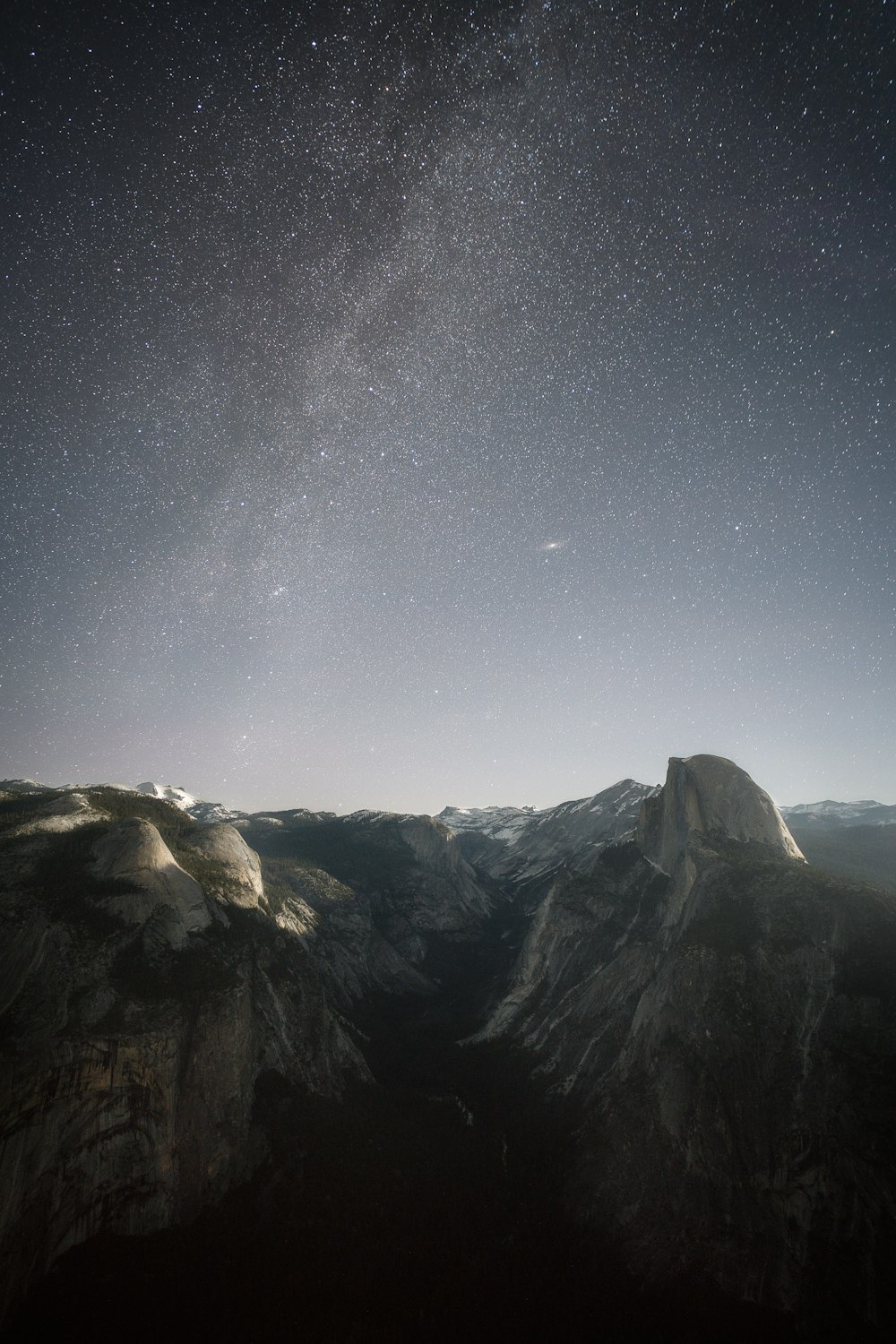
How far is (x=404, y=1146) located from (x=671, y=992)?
33597 mm

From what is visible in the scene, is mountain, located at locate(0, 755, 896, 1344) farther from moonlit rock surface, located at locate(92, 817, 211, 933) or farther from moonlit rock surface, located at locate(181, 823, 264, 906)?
moonlit rock surface, located at locate(181, 823, 264, 906)

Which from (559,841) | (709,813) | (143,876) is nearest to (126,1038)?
(143,876)

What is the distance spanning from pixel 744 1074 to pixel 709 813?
118ft

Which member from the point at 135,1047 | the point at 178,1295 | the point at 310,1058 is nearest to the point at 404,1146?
→ the point at 310,1058

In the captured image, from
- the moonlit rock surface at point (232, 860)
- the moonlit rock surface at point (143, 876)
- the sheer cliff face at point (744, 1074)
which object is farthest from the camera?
the moonlit rock surface at point (232, 860)

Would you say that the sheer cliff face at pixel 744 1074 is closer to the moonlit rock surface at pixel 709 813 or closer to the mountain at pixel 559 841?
the moonlit rock surface at pixel 709 813

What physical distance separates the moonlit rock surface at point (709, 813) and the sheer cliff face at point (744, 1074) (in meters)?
0.69

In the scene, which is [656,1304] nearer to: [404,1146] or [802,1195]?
[802,1195]

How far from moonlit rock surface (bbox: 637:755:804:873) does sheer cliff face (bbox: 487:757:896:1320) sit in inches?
27.1

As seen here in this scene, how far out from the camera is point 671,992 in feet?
154

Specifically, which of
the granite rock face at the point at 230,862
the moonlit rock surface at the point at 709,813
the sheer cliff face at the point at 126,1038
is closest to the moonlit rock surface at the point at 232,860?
the granite rock face at the point at 230,862

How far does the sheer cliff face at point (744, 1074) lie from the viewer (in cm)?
→ 3100

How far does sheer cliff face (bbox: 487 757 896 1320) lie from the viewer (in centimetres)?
3100

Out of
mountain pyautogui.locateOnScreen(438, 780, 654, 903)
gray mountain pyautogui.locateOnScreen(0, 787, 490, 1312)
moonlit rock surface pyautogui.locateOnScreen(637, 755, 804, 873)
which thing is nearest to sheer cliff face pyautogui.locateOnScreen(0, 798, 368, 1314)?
gray mountain pyautogui.locateOnScreen(0, 787, 490, 1312)
